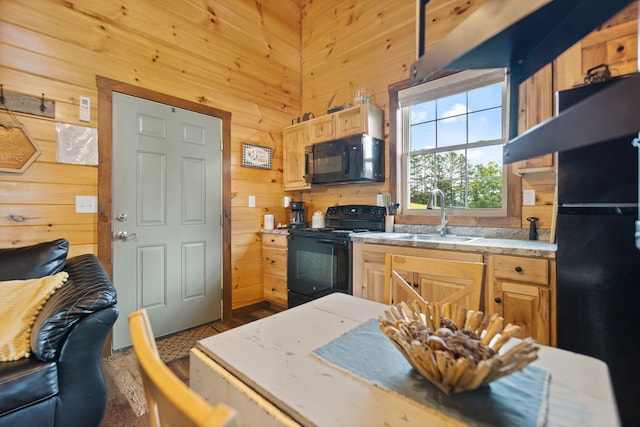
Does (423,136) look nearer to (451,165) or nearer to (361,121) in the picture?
(451,165)

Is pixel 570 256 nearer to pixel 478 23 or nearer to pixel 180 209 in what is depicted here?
pixel 478 23

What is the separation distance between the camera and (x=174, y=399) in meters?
0.35

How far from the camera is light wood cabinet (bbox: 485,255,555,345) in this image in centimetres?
166

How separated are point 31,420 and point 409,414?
171 centimetres

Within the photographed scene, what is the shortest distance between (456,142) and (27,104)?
3404 millimetres

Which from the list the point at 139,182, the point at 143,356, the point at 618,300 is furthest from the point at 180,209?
the point at 618,300

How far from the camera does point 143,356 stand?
460 mm

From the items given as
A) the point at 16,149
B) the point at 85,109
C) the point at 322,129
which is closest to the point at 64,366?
the point at 16,149

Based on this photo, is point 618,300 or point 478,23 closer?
point 478,23

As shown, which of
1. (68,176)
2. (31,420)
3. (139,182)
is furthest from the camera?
(139,182)

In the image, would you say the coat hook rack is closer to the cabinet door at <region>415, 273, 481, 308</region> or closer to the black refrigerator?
the cabinet door at <region>415, 273, 481, 308</region>

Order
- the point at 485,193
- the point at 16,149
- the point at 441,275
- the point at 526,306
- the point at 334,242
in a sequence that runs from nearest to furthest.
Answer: the point at 441,275 → the point at 526,306 → the point at 16,149 → the point at 485,193 → the point at 334,242

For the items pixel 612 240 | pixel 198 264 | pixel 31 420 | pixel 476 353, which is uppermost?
pixel 612 240

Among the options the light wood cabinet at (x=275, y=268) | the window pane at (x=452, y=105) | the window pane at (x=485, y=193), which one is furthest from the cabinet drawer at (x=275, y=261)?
the window pane at (x=452, y=105)
